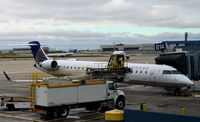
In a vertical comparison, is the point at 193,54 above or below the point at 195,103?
above

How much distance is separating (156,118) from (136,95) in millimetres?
16771

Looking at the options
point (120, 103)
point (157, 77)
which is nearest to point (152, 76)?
point (157, 77)

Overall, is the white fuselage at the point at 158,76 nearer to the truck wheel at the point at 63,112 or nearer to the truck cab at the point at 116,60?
the truck cab at the point at 116,60

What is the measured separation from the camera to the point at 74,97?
19.3m

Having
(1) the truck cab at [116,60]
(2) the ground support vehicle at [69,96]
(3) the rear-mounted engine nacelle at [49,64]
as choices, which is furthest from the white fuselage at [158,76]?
(3) the rear-mounted engine nacelle at [49,64]

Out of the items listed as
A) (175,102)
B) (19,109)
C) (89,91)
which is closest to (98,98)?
(89,91)

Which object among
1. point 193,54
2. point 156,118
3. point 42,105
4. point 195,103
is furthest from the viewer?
point 193,54

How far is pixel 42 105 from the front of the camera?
18.5 metres

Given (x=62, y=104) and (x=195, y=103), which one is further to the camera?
(x=195, y=103)

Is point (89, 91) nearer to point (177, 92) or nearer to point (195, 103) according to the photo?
point (195, 103)

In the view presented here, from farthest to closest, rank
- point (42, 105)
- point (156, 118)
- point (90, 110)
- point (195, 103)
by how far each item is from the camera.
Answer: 1. point (195, 103)
2. point (90, 110)
3. point (42, 105)
4. point (156, 118)

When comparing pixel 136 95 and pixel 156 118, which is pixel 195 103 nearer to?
pixel 136 95

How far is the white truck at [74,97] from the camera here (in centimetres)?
1836

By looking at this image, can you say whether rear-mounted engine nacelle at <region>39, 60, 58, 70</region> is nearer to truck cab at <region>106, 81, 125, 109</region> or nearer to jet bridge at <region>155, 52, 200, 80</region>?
jet bridge at <region>155, 52, 200, 80</region>
